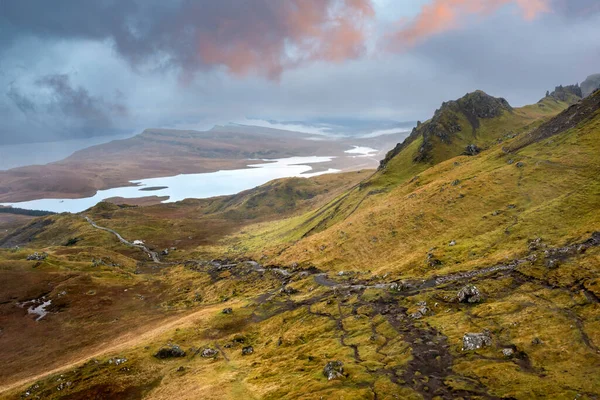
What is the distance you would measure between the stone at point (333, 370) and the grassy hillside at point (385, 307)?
37.6 inches

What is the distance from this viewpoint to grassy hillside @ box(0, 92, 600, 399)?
40938 mm

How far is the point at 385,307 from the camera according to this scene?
205 ft

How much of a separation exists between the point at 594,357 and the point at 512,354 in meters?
7.75

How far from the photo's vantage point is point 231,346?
2677 inches

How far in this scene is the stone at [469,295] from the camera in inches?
2152

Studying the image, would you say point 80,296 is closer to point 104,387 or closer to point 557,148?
point 104,387

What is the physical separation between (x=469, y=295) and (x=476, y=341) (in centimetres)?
1401

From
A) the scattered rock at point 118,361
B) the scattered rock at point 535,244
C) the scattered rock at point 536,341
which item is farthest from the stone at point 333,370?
the scattered rock at point 535,244

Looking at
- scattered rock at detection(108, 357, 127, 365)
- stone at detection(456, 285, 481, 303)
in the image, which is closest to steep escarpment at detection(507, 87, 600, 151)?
stone at detection(456, 285, 481, 303)

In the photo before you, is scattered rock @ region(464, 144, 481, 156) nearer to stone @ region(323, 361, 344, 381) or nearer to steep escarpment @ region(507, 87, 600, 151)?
steep escarpment @ region(507, 87, 600, 151)

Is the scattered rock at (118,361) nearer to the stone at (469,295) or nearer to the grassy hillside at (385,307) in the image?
the grassy hillside at (385,307)

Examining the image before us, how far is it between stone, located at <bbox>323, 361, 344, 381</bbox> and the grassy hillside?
0.95m

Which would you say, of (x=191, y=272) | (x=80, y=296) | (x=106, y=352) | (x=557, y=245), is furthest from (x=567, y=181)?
(x=80, y=296)

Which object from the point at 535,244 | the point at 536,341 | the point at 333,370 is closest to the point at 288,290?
the point at 333,370
